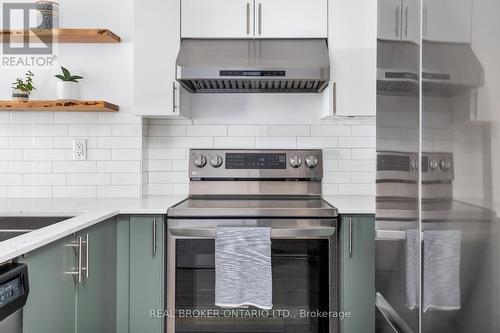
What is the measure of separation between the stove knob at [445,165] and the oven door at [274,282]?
47.7 inches

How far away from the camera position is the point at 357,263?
2141 mm

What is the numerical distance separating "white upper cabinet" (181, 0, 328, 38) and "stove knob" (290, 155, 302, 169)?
692mm

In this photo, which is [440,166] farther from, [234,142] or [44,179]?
[44,179]

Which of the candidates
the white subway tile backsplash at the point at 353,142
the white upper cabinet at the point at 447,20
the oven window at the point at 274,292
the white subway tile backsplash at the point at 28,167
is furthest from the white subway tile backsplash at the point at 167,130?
the white upper cabinet at the point at 447,20

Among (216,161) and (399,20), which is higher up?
(399,20)

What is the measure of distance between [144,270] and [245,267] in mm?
475

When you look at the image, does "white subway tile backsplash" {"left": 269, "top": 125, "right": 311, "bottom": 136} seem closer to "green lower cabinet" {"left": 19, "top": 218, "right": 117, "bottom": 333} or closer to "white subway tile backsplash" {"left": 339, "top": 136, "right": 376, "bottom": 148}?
"white subway tile backsplash" {"left": 339, "top": 136, "right": 376, "bottom": 148}

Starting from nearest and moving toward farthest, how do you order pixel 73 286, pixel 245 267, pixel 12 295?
1. pixel 12 295
2. pixel 73 286
3. pixel 245 267

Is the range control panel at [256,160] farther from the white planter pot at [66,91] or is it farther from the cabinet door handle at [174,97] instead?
the white planter pot at [66,91]

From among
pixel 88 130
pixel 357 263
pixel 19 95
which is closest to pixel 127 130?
pixel 88 130

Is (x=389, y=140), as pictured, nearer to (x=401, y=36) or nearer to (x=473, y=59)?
(x=401, y=36)

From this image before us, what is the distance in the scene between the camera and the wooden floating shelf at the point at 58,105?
247 cm

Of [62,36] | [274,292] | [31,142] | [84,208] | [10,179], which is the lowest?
[274,292]

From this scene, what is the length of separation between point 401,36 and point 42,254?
119cm
